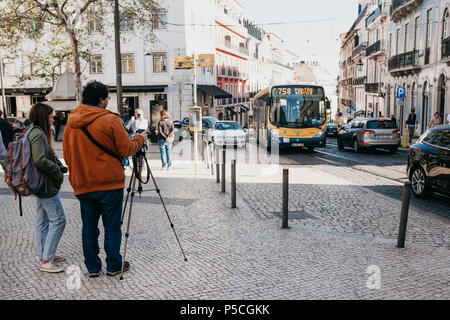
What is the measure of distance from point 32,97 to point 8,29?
17385 mm

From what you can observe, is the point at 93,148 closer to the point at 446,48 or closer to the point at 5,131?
the point at 5,131

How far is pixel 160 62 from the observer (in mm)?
35750

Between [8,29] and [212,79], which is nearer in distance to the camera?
[8,29]

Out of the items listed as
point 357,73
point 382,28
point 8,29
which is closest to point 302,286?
point 8,29

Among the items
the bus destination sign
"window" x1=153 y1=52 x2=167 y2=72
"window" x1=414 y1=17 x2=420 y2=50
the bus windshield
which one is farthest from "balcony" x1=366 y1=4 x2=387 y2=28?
the bus windshield

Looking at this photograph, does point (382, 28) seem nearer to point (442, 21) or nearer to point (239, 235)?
point (442, 21)

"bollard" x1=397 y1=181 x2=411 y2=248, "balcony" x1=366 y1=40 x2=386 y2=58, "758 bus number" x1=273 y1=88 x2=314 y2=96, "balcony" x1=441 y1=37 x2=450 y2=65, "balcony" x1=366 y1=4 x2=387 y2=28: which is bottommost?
"bollard" x1=397 y1=181 x2=411 y2=248

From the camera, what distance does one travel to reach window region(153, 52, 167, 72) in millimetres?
35625

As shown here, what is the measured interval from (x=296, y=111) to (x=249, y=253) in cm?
1476

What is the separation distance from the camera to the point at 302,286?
443cm

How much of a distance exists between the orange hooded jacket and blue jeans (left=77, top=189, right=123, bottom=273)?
10 cm

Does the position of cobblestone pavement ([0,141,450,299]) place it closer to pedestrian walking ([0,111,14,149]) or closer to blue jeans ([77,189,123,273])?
blue jeans ([77,189,123,273])

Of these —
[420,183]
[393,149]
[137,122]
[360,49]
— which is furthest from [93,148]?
[360,49]
